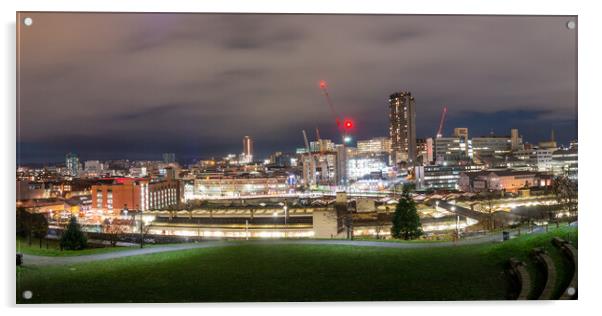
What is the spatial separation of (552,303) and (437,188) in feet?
16.7

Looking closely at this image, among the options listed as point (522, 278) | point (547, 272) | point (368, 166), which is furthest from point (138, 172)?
point (368, 166)

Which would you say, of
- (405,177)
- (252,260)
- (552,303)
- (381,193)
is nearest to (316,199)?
(381,193)

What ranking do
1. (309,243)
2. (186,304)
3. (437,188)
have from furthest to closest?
(437,188)
(309,243)
(186,304)

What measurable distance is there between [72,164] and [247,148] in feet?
6.30

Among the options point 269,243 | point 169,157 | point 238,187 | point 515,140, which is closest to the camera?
point 269,243

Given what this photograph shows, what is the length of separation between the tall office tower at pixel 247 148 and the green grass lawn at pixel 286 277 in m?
1.36

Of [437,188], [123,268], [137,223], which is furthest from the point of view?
[437,188]

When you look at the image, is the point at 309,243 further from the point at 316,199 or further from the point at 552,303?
the point at 316,199

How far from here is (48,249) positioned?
3.92 meters

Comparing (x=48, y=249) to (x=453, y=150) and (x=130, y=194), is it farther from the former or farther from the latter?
(x=453, y=150)

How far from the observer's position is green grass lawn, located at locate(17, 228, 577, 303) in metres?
3.41
